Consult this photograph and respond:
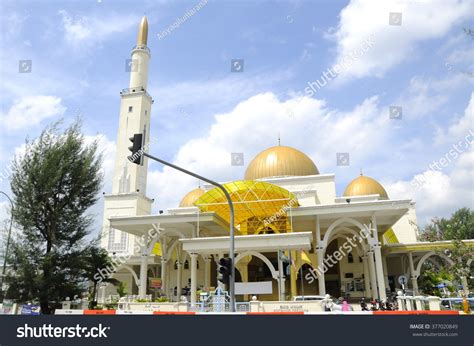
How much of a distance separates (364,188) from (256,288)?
24.7 m

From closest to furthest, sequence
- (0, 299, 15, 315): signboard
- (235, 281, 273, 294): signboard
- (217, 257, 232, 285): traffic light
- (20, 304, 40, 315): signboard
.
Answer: (217, 257, 232, 285): traffic light, (235, 281, 273, 294): signboard, (0, 299, 15, 315): signboard, (20, 304, 40, 315): signboard

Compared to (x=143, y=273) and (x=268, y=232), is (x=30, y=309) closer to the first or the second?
(x=143, y=273)

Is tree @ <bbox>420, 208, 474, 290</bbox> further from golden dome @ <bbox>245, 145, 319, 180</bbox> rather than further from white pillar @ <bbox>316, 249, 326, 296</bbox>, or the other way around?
golden dome @ <bbox>245, 145, 319, 180</bbox>

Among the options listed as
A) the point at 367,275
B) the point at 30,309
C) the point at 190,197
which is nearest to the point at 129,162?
the point at 190,197

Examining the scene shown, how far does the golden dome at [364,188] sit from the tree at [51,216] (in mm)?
27331

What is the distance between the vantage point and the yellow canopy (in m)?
27.1

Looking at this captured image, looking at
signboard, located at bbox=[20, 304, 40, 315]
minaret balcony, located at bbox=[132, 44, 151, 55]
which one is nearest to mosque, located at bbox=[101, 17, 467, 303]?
minaret balcony, located at bbox=[132, 44, 151, 55]

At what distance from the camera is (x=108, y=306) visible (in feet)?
84.2

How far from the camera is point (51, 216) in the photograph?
2061 centimetres

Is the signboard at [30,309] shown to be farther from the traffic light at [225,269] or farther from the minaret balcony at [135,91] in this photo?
the minaret balcony at [135,91]

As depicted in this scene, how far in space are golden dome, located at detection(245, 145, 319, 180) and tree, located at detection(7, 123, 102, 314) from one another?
61.2ft
